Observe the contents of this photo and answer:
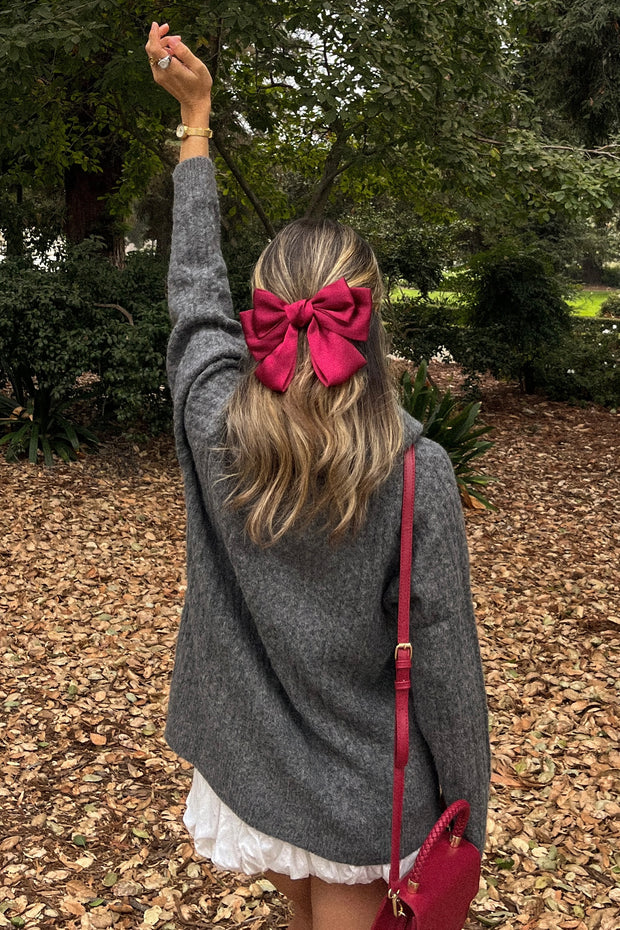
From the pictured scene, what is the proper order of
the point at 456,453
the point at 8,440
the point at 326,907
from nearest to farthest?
1. the point at 326,907
2. the point at 456,453
3. the point at 8,440

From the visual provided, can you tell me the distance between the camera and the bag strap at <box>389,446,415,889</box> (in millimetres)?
1297

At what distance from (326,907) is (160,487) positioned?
17.0 ft

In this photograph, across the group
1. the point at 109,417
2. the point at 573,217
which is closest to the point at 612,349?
the point at 573,217

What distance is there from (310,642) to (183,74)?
103 centimetres

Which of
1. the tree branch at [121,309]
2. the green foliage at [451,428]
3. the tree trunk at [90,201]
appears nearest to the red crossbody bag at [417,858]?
the green foliage at [451,428]

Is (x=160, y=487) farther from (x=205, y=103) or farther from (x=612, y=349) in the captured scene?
(x=612, y=349)

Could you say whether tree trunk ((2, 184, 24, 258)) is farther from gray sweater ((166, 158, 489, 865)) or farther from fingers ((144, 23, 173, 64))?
gray sweater ((166, 158, 489, 865))

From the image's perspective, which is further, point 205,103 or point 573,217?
point 573,217

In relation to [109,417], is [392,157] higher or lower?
higher

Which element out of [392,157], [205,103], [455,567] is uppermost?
[392,157]

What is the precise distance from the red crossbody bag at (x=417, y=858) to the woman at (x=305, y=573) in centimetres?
3

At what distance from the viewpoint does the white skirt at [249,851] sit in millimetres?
1477

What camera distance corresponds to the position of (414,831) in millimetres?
1437

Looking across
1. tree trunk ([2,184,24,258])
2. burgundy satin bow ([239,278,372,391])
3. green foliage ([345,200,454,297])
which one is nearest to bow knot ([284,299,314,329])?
burgundy satin bow ([239,278,372,391])
